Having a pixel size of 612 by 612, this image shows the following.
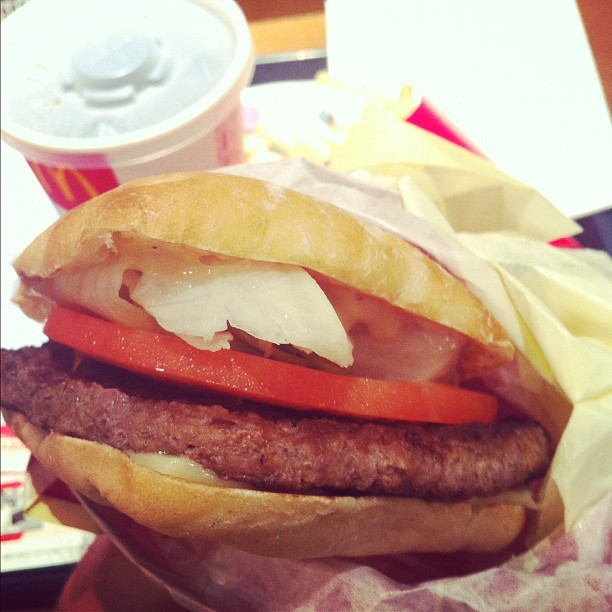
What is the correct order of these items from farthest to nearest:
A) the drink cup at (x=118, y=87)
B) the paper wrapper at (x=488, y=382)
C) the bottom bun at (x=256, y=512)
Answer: the drink cup at (x=118, y=87)
the paper wrapper at (x=488, y=382)
the bottom bun at (x=256, y=512)

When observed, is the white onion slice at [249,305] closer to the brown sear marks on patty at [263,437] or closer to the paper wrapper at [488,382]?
the brown sear marks on patty at [263,437]

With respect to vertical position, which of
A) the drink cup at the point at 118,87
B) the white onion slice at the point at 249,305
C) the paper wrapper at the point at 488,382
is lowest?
the paper wrapper at the point at 488,382

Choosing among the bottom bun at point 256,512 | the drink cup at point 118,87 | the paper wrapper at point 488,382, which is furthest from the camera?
the drink cup at point 118,87

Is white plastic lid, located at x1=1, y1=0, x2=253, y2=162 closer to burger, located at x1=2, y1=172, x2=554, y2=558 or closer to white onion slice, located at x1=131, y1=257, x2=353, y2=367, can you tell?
burger, located at x1=2, y1=172, x2=554, y2=558

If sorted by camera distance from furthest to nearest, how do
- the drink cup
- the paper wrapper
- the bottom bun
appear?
the drink cup, the paper wrapper, the bottom bun

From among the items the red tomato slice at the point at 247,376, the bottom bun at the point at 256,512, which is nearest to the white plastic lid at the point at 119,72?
the red tomato slice at the point at 247,376

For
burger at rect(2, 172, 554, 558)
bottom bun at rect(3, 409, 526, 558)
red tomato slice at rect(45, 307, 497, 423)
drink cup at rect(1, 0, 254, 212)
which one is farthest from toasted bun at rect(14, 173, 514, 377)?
drink cup at rect(1, 0, 254, 212)
